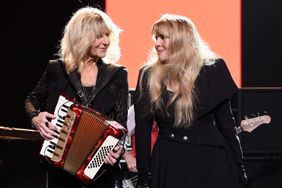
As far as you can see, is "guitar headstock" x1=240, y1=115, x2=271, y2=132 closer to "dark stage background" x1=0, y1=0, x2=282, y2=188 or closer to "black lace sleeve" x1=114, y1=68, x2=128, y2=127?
"dark stage background" x1=0, y1=0, x2=282, y2=188

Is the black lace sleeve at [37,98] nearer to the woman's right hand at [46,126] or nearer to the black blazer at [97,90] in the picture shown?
the black blazer at [97,90]

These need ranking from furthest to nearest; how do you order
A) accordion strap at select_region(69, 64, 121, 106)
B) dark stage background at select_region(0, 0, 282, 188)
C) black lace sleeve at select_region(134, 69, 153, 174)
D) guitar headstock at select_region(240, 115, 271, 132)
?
dark stage background at select_region(0, 0, 282, 188)
guitar headstock at select_region(240, 115, 271, 132)
accordion strap at select_region(69, 64, 121, 106)
black lace sleeve at select_region(134, 69, 153, 174)

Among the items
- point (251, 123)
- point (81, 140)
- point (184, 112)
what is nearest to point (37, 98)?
point (81, 140)

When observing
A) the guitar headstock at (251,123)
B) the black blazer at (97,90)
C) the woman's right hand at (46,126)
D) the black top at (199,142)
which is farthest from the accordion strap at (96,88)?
the guitar headstock at (251,123)

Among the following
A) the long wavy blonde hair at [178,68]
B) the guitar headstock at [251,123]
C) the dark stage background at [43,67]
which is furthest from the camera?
the dark stage background at [43,67]

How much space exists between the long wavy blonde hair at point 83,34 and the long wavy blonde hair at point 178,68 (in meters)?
0.48

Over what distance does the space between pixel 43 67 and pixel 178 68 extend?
8.57ft

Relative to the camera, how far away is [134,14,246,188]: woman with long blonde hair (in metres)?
3.54

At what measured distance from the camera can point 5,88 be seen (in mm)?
5922

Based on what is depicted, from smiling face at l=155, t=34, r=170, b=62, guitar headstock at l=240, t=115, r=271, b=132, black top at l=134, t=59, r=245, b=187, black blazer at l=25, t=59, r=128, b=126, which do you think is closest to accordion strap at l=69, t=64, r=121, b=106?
black blazer at l=25, t=59, r=128, b=126

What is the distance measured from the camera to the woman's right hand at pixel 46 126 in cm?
373

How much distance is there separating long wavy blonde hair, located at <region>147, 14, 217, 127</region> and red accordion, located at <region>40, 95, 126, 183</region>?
340 millimetres

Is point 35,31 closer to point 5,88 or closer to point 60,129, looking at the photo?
point 5,88

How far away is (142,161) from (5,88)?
2643mm
